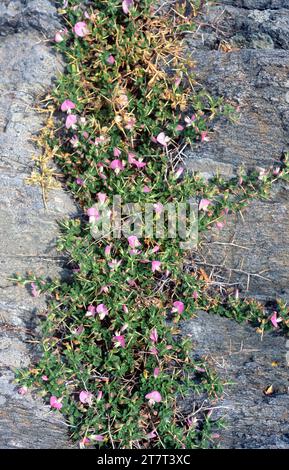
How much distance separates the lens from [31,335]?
162 inches

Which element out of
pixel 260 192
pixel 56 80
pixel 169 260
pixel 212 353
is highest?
pixel 56 80

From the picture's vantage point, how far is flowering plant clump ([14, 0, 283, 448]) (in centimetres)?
396

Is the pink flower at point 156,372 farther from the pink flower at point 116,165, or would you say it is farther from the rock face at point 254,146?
the pink flower at point 116,165

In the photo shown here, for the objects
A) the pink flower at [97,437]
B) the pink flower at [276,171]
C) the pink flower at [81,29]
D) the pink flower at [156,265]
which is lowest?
the pink flower at [97,437]

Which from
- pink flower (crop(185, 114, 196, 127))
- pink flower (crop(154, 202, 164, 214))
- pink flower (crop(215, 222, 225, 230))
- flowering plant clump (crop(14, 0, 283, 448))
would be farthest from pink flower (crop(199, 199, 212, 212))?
pink flower (crop(185, 114, 196, 127))

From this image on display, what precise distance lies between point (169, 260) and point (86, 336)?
766 mm

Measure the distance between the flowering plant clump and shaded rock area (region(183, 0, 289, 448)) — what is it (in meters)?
0.12

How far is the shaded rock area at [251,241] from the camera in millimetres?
4039

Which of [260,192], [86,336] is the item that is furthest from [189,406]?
[260,192]

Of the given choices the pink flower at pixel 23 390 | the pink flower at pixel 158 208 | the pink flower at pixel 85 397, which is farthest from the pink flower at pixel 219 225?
the pink flower at pixel 23 390

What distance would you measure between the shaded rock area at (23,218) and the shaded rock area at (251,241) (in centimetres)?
104

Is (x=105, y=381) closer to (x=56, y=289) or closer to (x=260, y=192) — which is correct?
(x=56, y=289)
